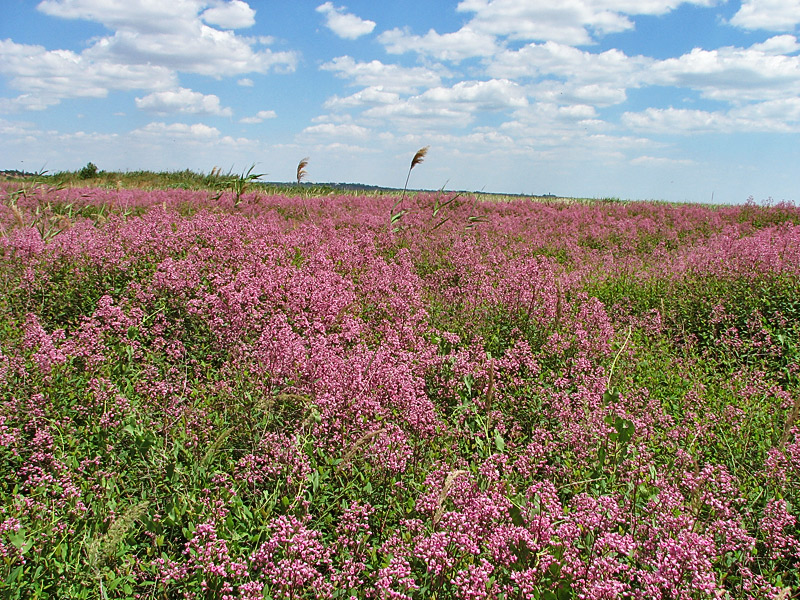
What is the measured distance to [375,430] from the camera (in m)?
3.27

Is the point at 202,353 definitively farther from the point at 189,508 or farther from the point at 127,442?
the point at 189,508

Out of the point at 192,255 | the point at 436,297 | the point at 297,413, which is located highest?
the point at 192,255

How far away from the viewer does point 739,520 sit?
307 centimetres

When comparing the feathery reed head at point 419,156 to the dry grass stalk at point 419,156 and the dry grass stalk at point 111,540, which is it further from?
the dry grass stalk at point 111,540

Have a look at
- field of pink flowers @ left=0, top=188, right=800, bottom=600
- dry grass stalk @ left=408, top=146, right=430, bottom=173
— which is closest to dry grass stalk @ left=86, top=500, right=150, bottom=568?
field of pink flowers @ left=0, top=188, right=800, bottom=600

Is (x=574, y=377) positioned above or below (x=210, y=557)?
above

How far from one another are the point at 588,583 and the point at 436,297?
4758 mm

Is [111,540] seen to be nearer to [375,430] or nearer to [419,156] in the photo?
[375,430]

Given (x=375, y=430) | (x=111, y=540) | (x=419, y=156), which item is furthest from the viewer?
(x=419, y=156)

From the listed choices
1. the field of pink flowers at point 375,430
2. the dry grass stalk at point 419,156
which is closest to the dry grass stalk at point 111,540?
the field of pink flowers at point 375,430

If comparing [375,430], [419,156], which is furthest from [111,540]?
[419,156]

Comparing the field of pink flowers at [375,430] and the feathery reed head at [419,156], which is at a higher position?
the feathery reed head at [419,156]

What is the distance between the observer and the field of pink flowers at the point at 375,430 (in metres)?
2.66

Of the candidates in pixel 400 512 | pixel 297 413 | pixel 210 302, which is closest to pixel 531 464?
pixel 400 512
